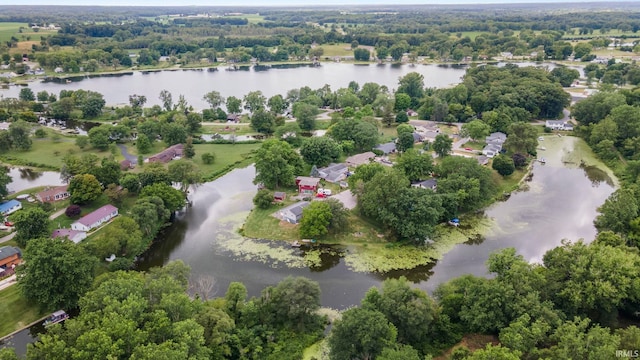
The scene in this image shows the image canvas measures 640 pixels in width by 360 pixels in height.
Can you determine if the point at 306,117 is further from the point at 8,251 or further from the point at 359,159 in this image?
the point at 8,251

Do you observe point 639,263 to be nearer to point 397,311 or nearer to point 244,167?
point 397,311

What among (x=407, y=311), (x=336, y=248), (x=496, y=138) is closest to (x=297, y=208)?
(x=336, y=248)

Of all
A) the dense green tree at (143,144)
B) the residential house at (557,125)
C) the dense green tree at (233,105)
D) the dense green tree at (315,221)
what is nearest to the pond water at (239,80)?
the dense green tree at (233,105)

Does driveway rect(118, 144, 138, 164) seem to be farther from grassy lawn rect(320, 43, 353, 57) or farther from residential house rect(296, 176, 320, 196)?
grassy lawn rect(320, 43, 353, 57)

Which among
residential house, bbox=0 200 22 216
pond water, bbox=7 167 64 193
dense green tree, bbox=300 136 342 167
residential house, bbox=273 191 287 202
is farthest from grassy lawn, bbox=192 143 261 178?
residential house, bbox=0 200 22 216

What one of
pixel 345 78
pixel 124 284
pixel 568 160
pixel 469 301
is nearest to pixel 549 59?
pixel 345 78

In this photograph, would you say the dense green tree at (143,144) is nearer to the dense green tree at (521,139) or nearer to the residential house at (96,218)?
the residential house at (96,218)
